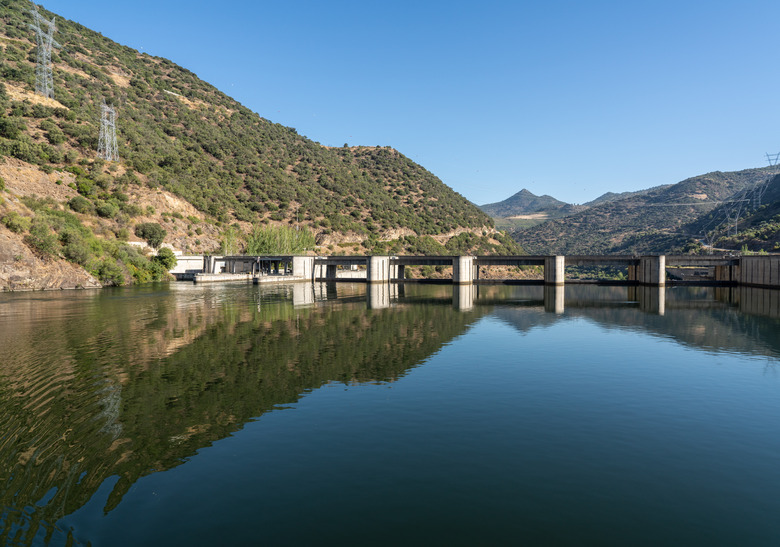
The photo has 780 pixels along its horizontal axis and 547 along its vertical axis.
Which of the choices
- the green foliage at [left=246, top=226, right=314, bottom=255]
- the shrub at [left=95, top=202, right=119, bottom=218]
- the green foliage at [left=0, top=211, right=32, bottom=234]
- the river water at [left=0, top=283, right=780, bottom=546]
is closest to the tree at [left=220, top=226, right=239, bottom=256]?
the green foliage at [left=246, top=226, right=314, bottom=255]

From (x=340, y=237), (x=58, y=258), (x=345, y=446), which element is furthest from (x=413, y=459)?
(x=340, y=237)

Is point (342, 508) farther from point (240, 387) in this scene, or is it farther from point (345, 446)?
point (240, 387)

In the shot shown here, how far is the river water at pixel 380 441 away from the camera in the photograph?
35.4ft

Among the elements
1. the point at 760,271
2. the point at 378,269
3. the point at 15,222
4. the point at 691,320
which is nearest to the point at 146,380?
the point at 691,320

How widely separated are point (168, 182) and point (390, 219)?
7477 cm

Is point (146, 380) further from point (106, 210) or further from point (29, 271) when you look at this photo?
point (106, 210)

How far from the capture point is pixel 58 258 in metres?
76.6

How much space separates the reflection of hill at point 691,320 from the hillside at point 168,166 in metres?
72.1

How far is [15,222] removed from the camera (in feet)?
237

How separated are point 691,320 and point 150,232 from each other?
98484mm

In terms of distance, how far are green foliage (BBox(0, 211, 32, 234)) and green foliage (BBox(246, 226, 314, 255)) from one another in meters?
55.2

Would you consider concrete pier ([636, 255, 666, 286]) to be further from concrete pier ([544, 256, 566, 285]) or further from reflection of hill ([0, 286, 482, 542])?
reflection of hill ([0, 286, 482, 542])

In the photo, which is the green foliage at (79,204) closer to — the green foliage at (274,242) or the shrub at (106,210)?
the shrub at (106,210)

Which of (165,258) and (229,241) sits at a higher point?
(229,241)
